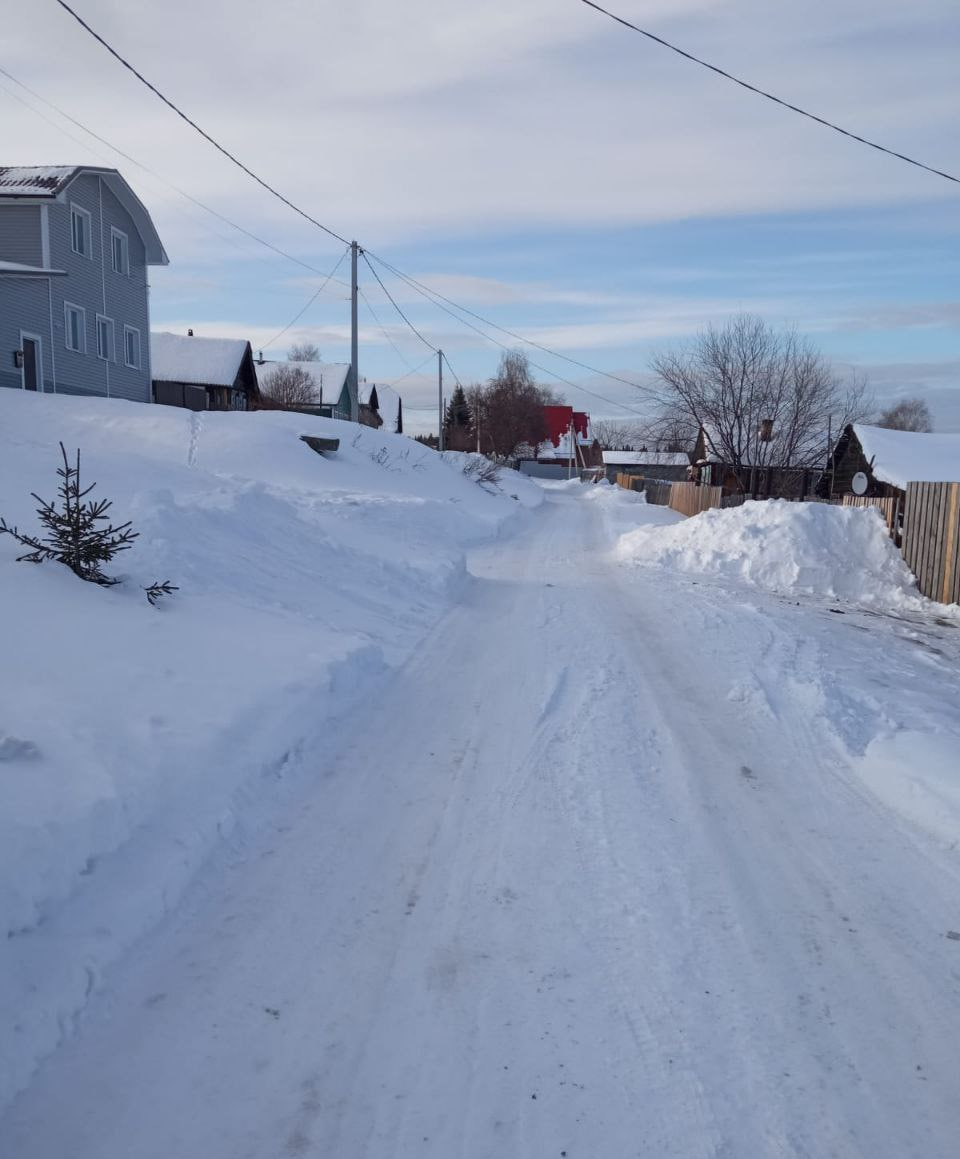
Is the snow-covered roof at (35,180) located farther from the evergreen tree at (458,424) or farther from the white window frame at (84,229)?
the evergreen tree at (458,424)

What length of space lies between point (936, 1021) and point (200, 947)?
288 cm

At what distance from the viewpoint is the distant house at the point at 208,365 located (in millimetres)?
45125

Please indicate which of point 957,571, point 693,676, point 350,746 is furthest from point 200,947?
point 957,571

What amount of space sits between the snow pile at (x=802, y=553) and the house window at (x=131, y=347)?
904 inches

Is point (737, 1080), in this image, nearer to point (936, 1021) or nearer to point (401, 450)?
point (936, 1021)

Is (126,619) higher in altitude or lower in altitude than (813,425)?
lower

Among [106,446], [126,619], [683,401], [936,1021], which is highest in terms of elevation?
[683,401]

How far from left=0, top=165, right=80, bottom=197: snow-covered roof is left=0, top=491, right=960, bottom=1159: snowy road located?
26.4 meters

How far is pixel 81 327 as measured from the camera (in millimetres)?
28438

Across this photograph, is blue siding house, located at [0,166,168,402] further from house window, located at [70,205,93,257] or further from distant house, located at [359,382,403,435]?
distant house, located at [359,382,403,435]

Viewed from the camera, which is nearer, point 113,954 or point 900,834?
point 113,954

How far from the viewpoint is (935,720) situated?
692 centimetres

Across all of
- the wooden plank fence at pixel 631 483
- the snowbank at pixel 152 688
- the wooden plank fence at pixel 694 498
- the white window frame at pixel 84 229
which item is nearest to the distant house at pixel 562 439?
the wooden plank fence at pixel 631 483

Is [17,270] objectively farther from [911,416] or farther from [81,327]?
[911,416]
